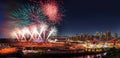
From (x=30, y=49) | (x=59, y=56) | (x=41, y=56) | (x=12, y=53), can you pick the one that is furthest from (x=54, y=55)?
(x=30, y=49)

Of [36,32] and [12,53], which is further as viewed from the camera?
[36,32]

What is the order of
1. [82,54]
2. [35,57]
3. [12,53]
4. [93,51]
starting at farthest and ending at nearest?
[93,51] → [82,54] → [12,53] → [35,57]

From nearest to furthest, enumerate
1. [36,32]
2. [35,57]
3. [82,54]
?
1. [35,57]
2. [82,54]
3. [36,32]

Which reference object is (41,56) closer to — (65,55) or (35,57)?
(35,57)

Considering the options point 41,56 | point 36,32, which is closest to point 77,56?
point 41,56

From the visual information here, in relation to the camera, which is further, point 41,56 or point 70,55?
point 70,55

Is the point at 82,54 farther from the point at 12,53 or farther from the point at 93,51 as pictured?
the point at 12,53

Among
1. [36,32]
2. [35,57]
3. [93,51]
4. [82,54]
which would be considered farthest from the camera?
[36,32]

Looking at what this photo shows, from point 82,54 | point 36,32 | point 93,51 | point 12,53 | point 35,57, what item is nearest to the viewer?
point 35,57
